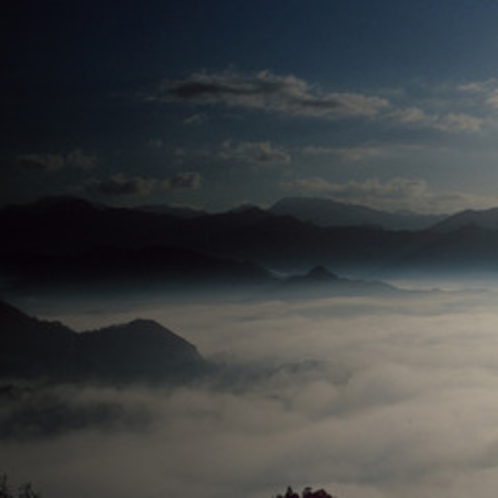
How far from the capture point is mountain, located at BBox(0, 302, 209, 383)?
690 centimetres

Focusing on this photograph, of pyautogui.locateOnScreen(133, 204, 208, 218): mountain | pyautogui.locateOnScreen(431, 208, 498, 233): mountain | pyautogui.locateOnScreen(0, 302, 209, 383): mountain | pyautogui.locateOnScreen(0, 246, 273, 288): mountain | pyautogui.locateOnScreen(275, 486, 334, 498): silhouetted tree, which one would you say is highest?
pyautogui.locateOnScreen(133, 204, 208, 218): mountain

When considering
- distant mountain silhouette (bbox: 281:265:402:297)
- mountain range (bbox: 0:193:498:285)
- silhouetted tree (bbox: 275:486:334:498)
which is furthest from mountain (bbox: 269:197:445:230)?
silhouetted tree (bbox: 275:486:334:498)

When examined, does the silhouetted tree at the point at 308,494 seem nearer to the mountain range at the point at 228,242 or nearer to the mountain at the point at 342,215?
the mountain range at the point at 228,242

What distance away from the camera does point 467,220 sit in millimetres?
7664

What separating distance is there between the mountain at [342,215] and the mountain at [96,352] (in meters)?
1.76

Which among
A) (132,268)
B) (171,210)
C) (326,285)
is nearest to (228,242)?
(171,210)

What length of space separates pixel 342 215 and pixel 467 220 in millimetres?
1434

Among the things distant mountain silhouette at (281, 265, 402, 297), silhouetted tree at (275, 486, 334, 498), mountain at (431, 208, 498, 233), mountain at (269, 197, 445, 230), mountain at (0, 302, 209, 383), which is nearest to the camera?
silhouetted tree at (275, 486, 334, 498)

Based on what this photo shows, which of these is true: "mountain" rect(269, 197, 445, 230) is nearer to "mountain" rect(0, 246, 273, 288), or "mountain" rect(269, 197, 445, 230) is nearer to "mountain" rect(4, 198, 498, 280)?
"mountain" rect(4, 198, 498, 280)

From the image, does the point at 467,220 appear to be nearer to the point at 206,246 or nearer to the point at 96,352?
the point at 206,246

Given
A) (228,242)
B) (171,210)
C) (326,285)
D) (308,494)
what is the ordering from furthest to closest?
1. (326,285)
2. (228,242)
3. (171,210)
4. (308,494)

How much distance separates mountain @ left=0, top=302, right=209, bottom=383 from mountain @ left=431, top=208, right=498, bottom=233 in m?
2.98

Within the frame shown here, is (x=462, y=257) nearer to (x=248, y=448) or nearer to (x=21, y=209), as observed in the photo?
(x=248, y=448)

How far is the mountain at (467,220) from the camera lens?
24.8ft
